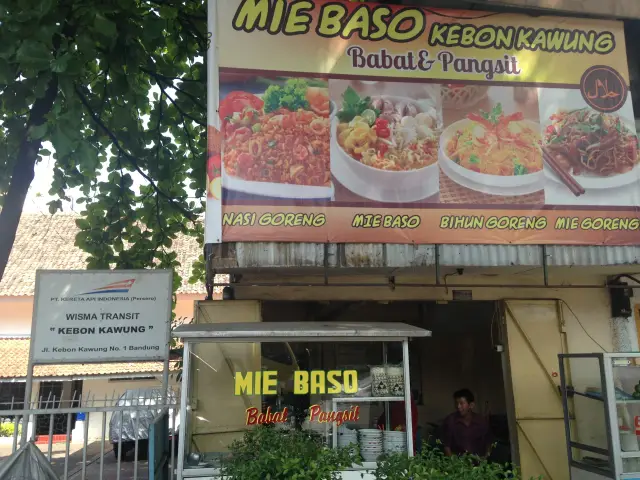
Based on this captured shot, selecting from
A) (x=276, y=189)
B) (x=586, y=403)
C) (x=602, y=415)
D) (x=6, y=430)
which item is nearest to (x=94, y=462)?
(x=276, y=189)

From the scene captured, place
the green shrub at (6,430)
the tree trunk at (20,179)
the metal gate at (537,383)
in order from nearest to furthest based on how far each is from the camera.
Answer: the tree trunk at (20,179)
the metal gate at (537,383)
the green shrub at (6,430)

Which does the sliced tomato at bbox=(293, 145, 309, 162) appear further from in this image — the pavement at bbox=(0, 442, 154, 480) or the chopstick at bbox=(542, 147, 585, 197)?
the pavement at bbox=(0, 442, 154, 480)

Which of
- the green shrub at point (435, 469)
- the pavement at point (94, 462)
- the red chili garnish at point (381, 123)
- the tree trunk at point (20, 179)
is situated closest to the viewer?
the green shrub at point (435, 469)

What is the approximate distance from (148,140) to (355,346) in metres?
4.55

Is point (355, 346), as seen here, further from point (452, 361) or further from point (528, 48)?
point (452, 361)

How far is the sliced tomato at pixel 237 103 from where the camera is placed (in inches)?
208

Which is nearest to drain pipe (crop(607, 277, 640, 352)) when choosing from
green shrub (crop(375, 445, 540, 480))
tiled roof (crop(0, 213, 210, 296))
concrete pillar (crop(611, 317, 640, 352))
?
concrete pillar (crop(611, 317, 640, 352))

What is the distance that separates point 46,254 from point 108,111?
14428mm

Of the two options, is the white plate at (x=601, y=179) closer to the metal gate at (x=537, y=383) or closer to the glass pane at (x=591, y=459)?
the metal gate at (x=537, y=383)

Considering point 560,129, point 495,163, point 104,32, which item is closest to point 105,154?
point 104,32

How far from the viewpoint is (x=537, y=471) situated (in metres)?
6.26

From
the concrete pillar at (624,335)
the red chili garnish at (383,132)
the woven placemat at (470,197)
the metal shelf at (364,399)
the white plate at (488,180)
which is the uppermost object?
the red chili garnish at (383,132)

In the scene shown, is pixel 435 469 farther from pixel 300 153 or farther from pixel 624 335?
pixel 624 335

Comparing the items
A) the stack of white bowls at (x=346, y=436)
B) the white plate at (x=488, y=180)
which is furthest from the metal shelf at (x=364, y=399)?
the white plate at (x=488, y=180)
